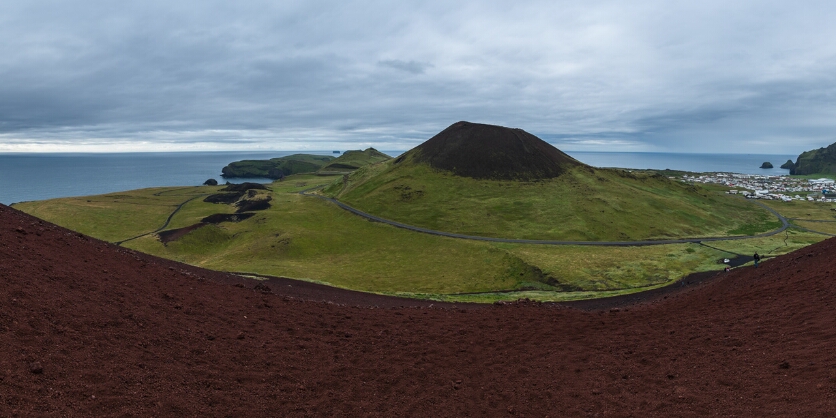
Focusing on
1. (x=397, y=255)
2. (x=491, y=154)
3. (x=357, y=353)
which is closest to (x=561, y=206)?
(x=491, y=154)

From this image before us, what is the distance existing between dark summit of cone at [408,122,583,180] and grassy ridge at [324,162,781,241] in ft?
17.2

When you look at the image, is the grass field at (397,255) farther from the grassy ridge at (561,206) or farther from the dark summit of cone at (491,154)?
the dark summit of cone at (491,154)

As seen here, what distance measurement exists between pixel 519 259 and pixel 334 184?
10482 centimetres

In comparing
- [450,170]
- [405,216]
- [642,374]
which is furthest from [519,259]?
[450,170]

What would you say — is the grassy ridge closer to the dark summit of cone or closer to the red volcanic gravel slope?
the dark summit of cone

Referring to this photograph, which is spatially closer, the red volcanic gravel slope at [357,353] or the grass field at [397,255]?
the red volcanic gravel slope at [357,353]

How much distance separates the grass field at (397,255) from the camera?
204 ft

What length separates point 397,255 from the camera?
81.8 meters

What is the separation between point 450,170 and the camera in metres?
136

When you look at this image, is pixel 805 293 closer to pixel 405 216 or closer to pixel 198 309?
pixel 198 309

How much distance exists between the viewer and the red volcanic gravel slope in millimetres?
12648

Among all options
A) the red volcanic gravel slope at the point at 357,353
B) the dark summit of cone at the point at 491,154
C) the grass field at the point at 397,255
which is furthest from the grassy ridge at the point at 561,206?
the red volcanic gravel slope at the point at 357,353

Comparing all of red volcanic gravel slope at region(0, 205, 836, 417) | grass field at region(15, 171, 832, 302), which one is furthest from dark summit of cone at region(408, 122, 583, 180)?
red volcanic gravel slope at region(0, 205, 836, 417)

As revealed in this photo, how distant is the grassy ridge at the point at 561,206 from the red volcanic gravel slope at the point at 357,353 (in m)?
72.7
